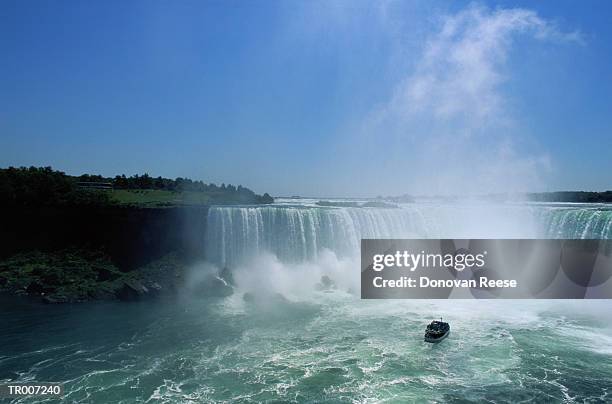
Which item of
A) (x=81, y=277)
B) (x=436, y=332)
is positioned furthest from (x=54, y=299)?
(x=436, y=332)

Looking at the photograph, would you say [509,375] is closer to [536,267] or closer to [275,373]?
[275,373]

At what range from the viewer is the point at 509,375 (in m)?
19.6

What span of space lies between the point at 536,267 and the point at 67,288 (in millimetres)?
43062

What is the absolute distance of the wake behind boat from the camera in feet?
76.5

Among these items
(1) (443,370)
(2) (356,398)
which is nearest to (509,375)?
(1) (443,370)

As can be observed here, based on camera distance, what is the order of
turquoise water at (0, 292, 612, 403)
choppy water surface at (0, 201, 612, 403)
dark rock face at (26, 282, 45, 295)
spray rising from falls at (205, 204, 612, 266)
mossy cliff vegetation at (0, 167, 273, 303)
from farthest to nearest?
spray rising from falls at (205, 204, 612, 266) < mossy cliff vegetation at (0, 167, 273, 303) < dark rock face at (26, 282, 45, 295) < choppy water surface at (0, 201, 612, 403) < turquoise water at (0, 292, 612, 403)

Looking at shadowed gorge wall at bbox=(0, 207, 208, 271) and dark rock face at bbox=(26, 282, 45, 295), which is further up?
shadowed gorge wall at bbox=(0, 207, 208, 271)

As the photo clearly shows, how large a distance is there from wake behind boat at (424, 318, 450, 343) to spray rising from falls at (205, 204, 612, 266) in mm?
18117

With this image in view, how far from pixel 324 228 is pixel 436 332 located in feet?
66.0

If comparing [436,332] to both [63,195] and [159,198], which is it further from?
[63,195]

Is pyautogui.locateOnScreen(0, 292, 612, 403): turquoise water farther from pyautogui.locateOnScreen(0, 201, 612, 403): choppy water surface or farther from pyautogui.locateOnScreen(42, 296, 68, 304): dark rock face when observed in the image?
pyautogui.locateOnScreen(42, 296, 68, 304): dark rock face

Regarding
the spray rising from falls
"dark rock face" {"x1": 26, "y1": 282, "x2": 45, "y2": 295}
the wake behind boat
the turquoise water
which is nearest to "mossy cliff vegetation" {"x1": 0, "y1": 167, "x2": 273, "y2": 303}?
"dark rock face" {"x1": 26, "y1": 282, "x2": 45, "y2": 295}

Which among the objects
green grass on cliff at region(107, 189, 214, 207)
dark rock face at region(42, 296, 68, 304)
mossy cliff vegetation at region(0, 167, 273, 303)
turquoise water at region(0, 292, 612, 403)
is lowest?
turquoise water at region(0, 292, 612, 403)

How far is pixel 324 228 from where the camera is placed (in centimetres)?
4216
